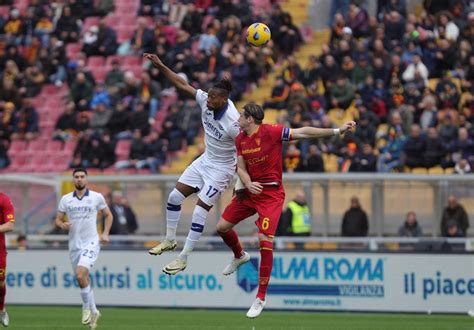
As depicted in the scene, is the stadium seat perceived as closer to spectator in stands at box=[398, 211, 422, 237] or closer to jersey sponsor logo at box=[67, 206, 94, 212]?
spectator in stands at box=[398, 211, 422, 237]

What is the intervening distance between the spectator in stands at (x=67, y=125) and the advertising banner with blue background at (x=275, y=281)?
7.03 metres

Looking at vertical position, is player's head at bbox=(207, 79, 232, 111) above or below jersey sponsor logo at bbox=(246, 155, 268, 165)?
above

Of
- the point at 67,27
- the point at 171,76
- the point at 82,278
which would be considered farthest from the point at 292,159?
the point at 67,27

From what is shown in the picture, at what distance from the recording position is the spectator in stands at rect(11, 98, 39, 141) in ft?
110

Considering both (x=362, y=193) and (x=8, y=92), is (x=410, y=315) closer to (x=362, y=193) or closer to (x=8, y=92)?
(x=362, y=193)

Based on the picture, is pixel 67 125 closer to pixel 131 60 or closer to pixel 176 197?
pixel 131 60

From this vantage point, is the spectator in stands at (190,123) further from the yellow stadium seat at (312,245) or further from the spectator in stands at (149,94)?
the yellow stadium seat at (312,245)

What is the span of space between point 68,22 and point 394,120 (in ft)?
42.4

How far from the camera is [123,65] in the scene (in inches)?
1364

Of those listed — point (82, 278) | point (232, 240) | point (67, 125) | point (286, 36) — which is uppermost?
point (286, 36)

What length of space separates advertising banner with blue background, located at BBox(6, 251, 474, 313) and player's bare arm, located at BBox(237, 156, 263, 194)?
774 centimetres

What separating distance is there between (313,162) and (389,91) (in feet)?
9.49

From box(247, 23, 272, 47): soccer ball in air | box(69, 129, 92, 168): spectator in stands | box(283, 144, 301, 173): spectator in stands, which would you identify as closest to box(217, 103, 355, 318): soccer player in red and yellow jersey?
box(247, 23, 272, 47): soccer ball in air

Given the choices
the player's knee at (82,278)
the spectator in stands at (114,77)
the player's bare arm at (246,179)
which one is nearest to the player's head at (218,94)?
the player's bare arm at (246,179)
